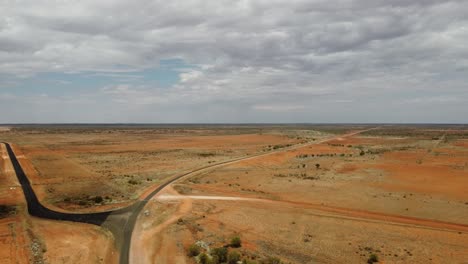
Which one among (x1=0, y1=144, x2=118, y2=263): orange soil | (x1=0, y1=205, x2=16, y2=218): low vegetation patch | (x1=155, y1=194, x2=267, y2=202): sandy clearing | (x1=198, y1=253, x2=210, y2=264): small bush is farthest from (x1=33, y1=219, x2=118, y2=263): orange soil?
(x1=155, y1=194, x2=267, y2=202): sandy clearing

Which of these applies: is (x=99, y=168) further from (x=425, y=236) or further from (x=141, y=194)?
(x=425, y=236)

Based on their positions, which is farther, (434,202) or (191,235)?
(434,202)

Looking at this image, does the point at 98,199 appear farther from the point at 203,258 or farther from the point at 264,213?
the point at 203,258

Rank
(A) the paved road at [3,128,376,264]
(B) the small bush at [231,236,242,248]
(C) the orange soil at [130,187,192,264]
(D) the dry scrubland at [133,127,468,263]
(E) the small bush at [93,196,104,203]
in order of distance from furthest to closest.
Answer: (E) the small bush at [93,196,104,203] < (A) the paved road at [3,128,376,264] < (B) the small bush at [231,236,242,248] < (D) the dry scrubland at [133,127,468,263] < (C) the orange soil at [130,187,192,264]

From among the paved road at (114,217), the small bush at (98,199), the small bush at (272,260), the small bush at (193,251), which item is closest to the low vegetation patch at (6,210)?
the paved road at (114,217)

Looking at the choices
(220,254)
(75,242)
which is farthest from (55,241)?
(220,254)

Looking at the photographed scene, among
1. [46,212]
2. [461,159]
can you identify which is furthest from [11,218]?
[461,159]

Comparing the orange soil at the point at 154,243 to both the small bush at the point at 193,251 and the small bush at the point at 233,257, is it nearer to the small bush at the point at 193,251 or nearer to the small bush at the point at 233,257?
the small bush at the point at 193,251

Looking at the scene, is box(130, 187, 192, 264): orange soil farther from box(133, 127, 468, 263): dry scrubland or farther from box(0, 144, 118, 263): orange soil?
box(0, 144, 118, 263): orange soil
